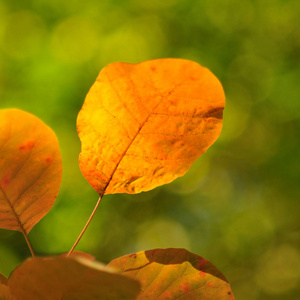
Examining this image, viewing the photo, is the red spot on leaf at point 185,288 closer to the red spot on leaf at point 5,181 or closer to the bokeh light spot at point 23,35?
the red spot on leaf at point 5,181

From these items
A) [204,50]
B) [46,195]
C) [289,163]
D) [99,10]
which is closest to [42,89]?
[99,10]

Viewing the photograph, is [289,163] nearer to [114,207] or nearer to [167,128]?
[114,207]

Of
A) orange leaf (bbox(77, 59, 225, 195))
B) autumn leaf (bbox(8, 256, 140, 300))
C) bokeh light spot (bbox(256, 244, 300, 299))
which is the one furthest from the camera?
bokeh light spot (bbox(256, 244, 300, 299))

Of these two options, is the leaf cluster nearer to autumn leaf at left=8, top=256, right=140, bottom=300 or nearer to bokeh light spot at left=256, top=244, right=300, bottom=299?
autumn leaf at left=8, top=256, right=140, bottom=300

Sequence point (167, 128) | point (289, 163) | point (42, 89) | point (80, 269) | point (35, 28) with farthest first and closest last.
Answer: point (289, 163) < point (35, 28) < point (42, 89) < point (167, 128) < point (80, 269)

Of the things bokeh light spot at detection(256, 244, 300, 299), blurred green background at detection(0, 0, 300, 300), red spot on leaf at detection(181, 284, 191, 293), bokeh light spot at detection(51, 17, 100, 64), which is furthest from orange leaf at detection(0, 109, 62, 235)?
bokeh light spot at detection(256, 244, 300, 299)
